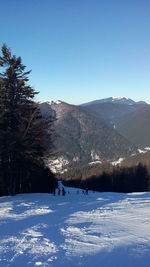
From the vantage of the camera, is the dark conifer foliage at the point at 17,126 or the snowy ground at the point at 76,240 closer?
the snowy ground at the point at 76,240

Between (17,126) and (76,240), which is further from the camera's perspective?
(17,126)

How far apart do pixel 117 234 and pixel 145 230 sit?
1.06 m

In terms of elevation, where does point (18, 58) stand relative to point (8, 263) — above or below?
above

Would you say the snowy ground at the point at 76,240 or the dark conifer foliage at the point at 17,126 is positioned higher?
the dark conifer foliage at the point at 17,126

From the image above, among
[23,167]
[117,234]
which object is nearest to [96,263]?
[117,234]

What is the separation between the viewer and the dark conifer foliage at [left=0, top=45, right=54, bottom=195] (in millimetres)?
23719

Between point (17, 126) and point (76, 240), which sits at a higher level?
point (17, 126)

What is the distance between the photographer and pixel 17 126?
25.2 metres

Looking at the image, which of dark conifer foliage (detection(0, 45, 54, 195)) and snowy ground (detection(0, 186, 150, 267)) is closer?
snowy ground (detection(0, 186, 150, 267))

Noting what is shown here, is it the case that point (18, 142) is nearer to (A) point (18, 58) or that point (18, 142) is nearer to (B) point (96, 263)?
(A) point (18, 58)

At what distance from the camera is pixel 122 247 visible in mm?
7980

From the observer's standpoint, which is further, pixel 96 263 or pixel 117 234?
pixel 117 234

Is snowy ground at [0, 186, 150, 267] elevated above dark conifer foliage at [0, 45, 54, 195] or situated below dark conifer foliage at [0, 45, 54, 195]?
below

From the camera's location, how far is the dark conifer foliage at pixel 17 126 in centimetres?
2372
